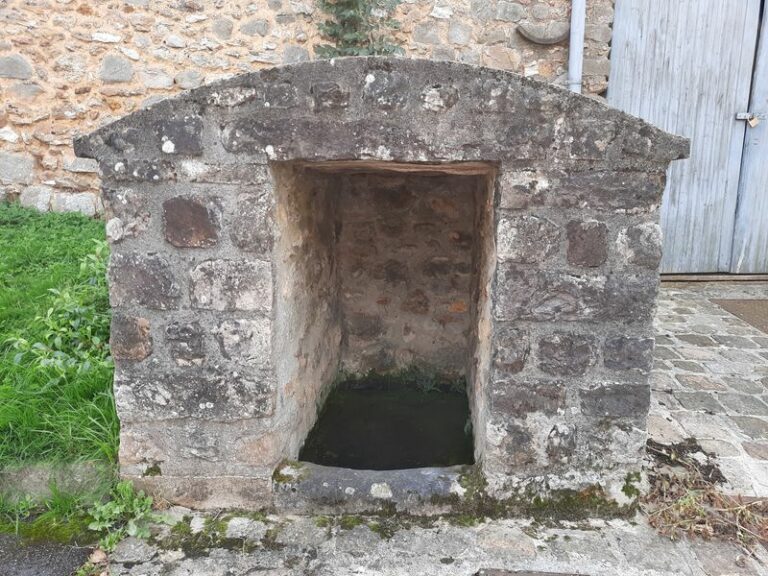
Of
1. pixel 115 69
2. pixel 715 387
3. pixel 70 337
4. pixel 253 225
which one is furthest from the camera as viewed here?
pixel 115 69

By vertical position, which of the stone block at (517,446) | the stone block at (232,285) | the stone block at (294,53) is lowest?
the stone block at (517,446)

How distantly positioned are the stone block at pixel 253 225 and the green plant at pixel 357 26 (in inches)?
152

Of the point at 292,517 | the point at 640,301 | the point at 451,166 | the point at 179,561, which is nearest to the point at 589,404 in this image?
the point at 640,301

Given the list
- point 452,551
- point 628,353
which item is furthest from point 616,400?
point 452,551

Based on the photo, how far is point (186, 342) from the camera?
2.06 m

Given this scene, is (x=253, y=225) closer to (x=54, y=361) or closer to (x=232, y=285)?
(x=232, y=285)

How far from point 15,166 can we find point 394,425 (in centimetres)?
478

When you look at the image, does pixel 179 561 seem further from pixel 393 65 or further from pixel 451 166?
pixel 393 65

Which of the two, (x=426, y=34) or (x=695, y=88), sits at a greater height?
(x=426, y=34)

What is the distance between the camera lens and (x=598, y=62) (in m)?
5.61

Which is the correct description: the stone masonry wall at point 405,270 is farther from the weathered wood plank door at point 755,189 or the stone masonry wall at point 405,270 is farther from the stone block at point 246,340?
the weathered wood plank door at point 755,189

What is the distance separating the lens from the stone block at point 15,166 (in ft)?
18.2

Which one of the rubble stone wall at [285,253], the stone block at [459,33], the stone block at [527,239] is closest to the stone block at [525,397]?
the rubble stone wall at [285,253]

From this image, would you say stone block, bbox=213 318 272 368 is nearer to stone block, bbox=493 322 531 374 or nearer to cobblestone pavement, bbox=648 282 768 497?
stone block, bbox=493 322 531 374
